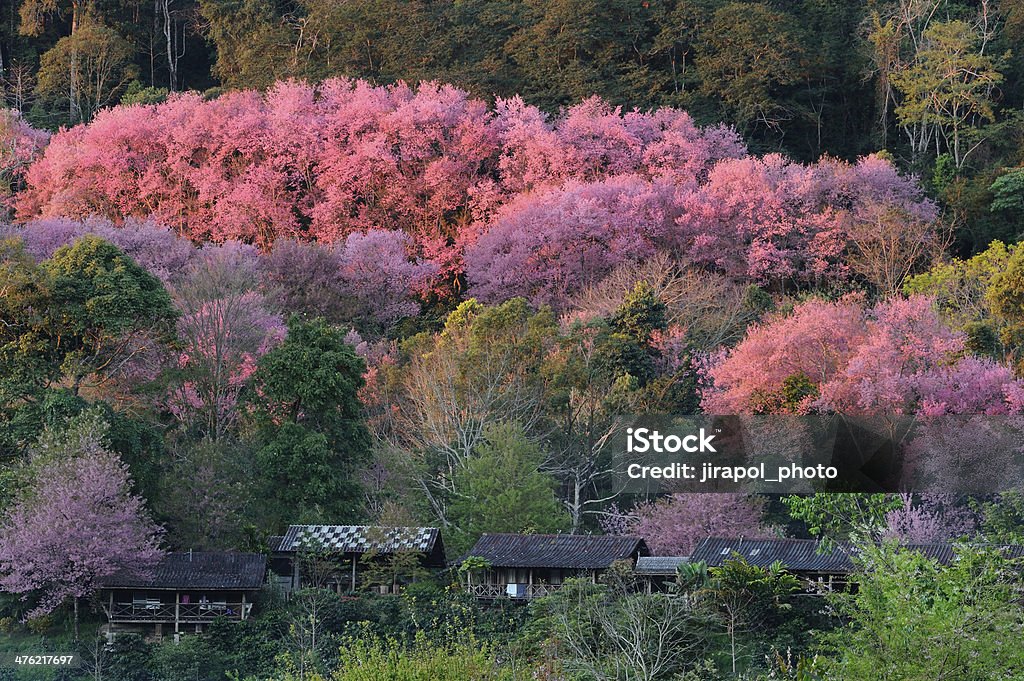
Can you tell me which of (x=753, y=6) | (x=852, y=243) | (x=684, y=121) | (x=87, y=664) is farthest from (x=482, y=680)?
(x=753, y=6)

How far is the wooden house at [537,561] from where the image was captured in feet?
138

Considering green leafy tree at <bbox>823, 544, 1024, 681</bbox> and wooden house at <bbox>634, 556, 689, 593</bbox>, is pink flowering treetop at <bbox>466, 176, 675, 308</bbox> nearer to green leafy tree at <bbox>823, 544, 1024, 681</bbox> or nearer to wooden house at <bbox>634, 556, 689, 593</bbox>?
wooden house at <bbox>634, 556, 689, 593</bbox>

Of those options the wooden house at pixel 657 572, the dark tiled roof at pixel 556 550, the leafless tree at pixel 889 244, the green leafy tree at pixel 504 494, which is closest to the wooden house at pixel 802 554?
the wooden house at pixel 657 572

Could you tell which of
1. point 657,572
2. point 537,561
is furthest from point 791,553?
point 537,561

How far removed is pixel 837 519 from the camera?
4488 cm

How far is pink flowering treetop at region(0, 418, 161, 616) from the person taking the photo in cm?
4188

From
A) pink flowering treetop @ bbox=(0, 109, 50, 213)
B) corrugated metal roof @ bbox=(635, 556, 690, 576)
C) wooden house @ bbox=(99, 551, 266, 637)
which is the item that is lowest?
wooden house @ bbox=(99, 551, 266, 637)

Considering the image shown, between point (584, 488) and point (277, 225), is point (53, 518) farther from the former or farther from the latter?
point (277, 225)

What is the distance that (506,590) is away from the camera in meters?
42.5

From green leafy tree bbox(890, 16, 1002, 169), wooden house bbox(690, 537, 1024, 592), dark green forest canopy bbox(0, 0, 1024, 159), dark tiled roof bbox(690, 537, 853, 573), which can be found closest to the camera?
wooden house bbox(690, 537, 1024, 592)

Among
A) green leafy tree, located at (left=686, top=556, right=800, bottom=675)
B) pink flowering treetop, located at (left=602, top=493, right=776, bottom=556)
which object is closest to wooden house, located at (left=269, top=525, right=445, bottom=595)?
pink flowering treetop, located at (left=602, top=493, right=776, bottom=556)

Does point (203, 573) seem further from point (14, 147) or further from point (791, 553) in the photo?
point (14, 147)

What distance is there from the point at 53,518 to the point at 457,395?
406 inches

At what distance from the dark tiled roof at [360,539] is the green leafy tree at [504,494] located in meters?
1.34
